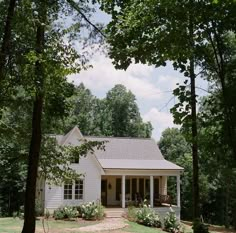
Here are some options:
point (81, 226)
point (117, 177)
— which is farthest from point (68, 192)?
point (81, 226)

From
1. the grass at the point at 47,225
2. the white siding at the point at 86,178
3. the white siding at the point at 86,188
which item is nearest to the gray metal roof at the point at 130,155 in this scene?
the white siding at the point at 86,178

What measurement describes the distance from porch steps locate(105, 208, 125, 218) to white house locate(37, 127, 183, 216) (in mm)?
868

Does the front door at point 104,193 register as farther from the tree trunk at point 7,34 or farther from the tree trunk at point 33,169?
the tree trunk at point 7,34

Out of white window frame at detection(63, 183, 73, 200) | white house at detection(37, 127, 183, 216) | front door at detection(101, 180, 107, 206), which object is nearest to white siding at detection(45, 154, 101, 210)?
white house at detection(37, 127, 183, 216)

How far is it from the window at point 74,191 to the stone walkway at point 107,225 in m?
4.36

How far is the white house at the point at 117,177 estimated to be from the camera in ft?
91.5

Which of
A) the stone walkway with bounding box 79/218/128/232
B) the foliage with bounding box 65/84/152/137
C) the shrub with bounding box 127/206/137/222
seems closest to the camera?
the stone walkway with bounding box 79/218/128/232

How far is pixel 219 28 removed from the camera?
19.2 ft

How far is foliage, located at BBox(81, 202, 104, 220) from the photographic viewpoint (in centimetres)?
2408

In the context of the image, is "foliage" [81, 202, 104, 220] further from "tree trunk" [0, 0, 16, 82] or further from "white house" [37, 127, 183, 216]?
"tree trunk" [0, 0, 16, 82]

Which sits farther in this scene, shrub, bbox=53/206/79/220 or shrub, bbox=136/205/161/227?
shrub, bbox=53/206/79/220

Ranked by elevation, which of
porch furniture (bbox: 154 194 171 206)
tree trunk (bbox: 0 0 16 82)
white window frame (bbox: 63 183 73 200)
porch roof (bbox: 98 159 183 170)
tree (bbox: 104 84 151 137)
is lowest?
porch furniture (bbox: 154 194 171 206)

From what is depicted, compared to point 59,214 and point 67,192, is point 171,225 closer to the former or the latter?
point 59,214

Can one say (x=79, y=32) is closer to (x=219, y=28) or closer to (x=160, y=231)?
(x=219, y=28)
